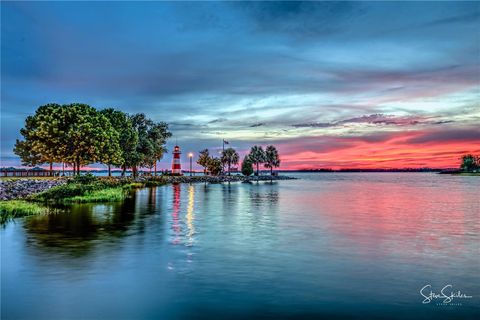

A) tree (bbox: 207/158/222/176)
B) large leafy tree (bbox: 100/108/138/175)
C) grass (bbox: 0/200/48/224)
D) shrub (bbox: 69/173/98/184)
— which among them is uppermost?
large leafy tree (bbox: 100/108/138/175)

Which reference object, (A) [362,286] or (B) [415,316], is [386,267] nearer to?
(A) [362,286]

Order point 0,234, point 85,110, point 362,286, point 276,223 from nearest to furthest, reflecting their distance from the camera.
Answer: point 362,286 → point 0,234 → point 276,223 → point 85,110

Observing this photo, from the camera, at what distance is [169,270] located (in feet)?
64.2

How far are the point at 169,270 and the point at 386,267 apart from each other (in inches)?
420

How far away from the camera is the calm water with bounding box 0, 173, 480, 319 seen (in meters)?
14.3

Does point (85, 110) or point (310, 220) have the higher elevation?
point (85, 110)

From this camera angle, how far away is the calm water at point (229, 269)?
14.3m

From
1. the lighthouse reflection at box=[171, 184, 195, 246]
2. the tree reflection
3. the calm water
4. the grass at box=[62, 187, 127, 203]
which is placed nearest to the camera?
the calm water

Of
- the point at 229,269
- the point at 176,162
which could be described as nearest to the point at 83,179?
the point at 229,269

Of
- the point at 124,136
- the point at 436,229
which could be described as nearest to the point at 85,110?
the point at 124,136

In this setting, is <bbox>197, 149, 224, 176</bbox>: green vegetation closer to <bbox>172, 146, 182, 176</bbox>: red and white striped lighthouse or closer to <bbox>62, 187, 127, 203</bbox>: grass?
<bbox>172, 146, 182, 176</bbox>: red and white striped lighthouse

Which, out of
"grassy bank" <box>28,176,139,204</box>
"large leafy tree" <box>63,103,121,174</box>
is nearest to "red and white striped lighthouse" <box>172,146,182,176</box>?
"large leafy tree" <box>63,103,121,174</box>

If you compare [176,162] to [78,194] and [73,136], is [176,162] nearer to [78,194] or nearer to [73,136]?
[73,136]

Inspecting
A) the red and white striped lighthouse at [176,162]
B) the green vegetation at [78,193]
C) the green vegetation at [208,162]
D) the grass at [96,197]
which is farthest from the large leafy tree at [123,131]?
the green vegetation at [208,162]
